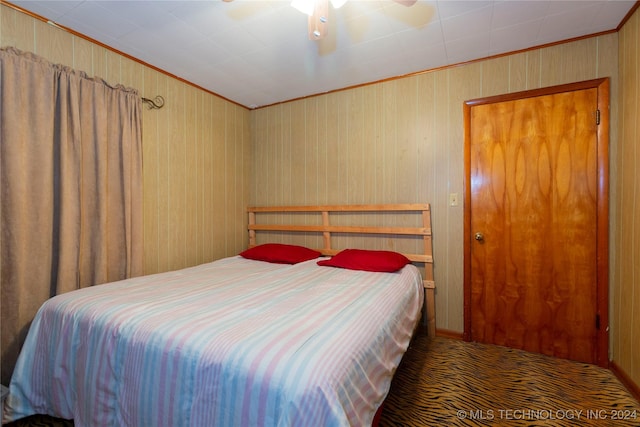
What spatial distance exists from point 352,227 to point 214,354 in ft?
6.48

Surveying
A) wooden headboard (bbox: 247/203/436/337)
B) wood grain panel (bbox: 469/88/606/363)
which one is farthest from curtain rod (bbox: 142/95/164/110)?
wood grain panel (bbox: 469/88/606/363)

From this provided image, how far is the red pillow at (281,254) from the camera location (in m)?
2.65

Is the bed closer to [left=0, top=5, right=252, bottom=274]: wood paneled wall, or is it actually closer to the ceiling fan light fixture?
[left=0, top=5, right=252, bottom=274]: wood paneled wall

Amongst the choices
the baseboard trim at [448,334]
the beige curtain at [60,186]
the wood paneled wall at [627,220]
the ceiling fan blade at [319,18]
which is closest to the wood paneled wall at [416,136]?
the baseboard trim at [448,334]

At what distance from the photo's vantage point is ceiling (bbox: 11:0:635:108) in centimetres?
174

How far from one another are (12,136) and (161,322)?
151cm

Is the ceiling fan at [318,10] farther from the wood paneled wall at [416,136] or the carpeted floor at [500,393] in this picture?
the carpeted floor at [500,393]

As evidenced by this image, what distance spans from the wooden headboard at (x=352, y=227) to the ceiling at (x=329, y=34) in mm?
1246

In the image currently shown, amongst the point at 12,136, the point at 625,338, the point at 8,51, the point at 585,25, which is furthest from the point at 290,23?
the point at 625,338

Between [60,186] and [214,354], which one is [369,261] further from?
[60,186]

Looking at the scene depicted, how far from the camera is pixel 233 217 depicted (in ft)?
10.7

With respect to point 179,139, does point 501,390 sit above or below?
below

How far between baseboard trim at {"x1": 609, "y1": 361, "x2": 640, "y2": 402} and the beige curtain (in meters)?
3.37

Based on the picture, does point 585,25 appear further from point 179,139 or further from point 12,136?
point 12,136
